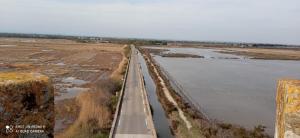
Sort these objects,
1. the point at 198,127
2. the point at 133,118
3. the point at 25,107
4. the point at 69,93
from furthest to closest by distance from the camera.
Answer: the point at 69,93 → the point at 133,118 → the point at 198,127 → the point at 25,107

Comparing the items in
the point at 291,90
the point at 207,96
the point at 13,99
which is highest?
the point at 291,90

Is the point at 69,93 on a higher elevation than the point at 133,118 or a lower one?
lower

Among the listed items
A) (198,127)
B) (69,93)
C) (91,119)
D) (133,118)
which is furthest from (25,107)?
(69,93)

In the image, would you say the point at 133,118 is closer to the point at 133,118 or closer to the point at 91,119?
the point at 133,118

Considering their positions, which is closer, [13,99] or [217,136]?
[13,99]

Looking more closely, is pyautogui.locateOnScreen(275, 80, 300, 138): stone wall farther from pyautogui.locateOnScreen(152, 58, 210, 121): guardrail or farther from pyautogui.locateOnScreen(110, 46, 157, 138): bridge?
pyautogui.locateOnScreen(152, 58, 210, 121): guardrail

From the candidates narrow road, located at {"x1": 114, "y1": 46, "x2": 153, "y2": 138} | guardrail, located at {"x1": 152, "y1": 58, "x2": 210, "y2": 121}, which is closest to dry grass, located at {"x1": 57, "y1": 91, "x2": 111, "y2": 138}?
narrow road, located at {"x1": 114, "y1": 46, "x2": 153, "y2": 138}

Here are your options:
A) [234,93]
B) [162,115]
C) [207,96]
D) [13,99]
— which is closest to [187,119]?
[162,115]

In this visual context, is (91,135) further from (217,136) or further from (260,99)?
(260,99)
